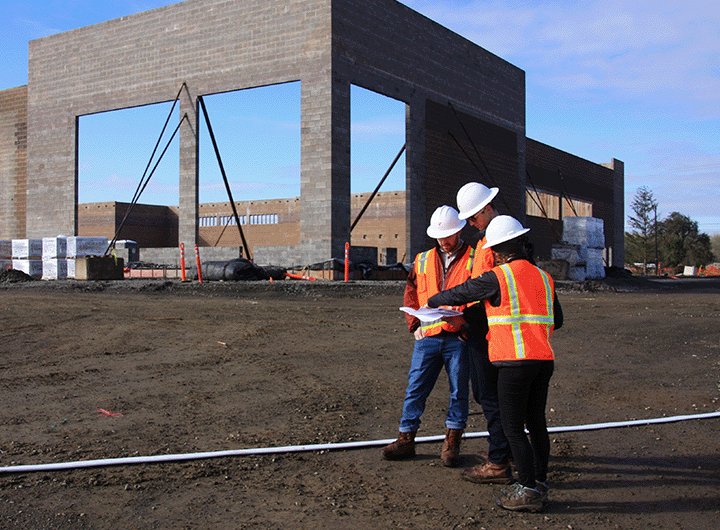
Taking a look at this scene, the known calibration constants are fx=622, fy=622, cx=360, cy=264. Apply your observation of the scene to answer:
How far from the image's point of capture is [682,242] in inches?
2628

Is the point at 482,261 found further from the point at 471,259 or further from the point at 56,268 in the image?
the point at 56,268

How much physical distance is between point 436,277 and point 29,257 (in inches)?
956

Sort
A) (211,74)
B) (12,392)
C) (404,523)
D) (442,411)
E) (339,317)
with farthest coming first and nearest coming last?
1. (211,74)
2. (339,317)
3. (12,392)
4. (442,411)
5. (404,523)

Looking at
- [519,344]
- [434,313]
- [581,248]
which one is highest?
[581,248]

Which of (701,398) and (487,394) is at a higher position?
(487,394)

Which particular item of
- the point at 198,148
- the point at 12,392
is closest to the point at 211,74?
the point at 198,148

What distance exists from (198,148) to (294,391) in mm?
20994

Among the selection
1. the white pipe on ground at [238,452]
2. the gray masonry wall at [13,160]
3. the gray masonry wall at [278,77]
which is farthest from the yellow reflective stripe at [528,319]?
the gray masonry wall at [13,160]

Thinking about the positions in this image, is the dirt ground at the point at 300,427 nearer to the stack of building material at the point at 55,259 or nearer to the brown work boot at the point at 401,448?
the brown work boot at the point at 401,448

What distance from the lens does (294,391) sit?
6.74 m

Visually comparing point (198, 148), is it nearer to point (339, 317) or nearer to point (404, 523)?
point (339, 317)

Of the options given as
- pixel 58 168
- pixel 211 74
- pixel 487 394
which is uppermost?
pixel 211 74

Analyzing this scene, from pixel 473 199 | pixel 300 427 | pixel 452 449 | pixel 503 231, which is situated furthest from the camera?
pixel 300 427

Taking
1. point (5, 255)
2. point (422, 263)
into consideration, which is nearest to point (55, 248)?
point (5, 255)
